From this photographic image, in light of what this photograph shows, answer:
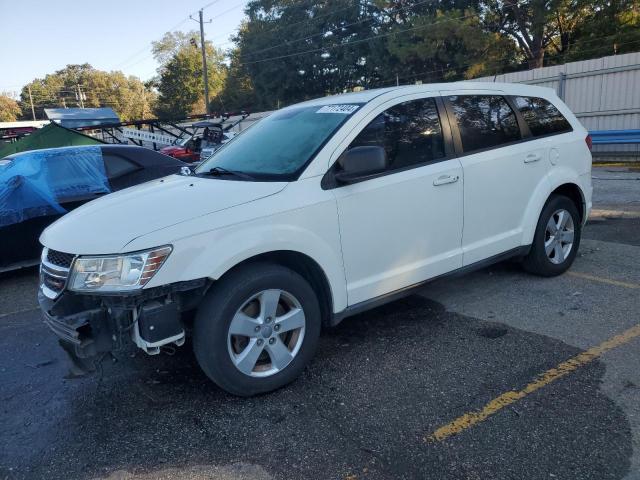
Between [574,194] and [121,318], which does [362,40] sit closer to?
[574,194]

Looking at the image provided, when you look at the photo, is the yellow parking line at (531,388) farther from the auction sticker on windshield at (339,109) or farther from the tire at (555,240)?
the auction sticker on windshield at (339,109)

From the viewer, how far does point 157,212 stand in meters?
3.03

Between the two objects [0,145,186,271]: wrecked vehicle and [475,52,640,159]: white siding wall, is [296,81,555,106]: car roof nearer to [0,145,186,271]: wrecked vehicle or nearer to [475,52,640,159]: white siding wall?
[0,145,186,271]: wrecked vehicle

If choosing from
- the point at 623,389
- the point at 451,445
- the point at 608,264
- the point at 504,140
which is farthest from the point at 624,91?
the point at 451,445

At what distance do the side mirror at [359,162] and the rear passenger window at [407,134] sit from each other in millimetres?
201

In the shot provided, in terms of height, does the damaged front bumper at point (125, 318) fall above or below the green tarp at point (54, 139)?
below

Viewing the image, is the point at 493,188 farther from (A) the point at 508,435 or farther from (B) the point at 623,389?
(A) the point at 508,435

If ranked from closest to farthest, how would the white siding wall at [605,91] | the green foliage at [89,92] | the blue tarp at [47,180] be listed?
the blue tarp at [47,180], the white siding wall at [605,91], the green foliage at [89,92]

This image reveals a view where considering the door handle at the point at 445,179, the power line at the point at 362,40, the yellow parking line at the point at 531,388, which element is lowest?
the yellow parking line at the point at 531,388

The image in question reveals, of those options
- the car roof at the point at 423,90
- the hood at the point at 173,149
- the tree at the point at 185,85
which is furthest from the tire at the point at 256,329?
the tree at the point at 185,85

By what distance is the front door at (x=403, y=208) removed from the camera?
11.4 ft

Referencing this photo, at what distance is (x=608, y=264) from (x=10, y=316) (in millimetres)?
6032

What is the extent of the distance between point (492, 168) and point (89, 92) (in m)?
103

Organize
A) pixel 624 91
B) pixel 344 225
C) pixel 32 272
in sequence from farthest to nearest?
pixel 624 91
pixel 32 272
pixel 344 225
